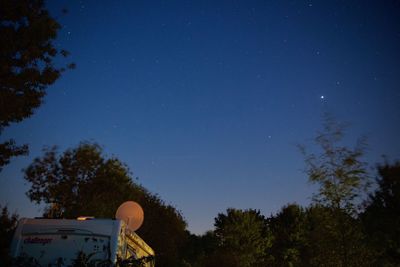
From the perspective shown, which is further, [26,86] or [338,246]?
[26,86]

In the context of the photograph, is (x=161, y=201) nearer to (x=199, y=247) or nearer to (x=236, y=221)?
(x=236, y=221)

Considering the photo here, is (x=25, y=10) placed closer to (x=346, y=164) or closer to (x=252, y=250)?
(x=346, y=164)

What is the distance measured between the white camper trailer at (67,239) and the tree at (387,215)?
13.1m

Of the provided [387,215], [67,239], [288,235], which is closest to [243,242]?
[288,235]

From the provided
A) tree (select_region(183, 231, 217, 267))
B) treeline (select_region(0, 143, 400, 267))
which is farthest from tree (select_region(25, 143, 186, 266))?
tree (select_region(183, 231, 217, 267))

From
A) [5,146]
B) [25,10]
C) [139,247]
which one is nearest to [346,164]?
[139,247]

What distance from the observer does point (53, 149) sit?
2989 cm

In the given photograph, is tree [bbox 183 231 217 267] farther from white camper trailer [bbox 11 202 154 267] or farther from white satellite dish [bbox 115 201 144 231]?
white camper trailer [bbox 11 202 154 267]

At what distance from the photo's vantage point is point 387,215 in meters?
19.1

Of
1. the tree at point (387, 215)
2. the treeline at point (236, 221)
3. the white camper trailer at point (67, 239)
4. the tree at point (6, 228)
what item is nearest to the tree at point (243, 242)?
the treeline at point (236, 221)

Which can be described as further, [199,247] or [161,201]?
[199,247]

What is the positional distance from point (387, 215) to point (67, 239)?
16.9m

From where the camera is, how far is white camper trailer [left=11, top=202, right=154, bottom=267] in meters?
7.45

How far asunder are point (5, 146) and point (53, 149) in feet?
46.2
